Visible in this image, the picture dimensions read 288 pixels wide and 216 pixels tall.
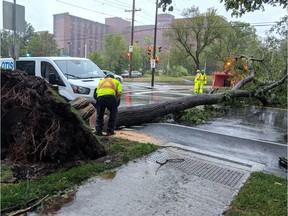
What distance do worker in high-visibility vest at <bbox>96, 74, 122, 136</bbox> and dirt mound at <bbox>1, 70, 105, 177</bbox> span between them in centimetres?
171

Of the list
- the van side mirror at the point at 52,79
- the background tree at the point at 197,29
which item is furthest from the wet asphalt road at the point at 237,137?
the background tree at the point at 197,29

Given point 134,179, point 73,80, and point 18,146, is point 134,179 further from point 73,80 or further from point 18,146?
point 73,80

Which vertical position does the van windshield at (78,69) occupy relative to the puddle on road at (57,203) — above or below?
above

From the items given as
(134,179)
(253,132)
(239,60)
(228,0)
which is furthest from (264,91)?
(134,179)

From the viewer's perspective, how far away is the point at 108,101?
6664 millimetres

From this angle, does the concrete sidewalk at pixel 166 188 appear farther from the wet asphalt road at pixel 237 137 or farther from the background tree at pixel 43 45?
the background tree at pixel 43 45

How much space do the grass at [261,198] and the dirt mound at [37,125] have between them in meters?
2.44

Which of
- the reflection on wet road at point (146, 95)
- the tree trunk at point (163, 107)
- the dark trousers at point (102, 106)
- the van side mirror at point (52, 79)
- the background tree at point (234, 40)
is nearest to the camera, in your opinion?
the dark trousers at point (102, 106)

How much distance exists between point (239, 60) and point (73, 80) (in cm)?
975

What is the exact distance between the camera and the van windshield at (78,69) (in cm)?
963

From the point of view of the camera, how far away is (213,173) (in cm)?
490

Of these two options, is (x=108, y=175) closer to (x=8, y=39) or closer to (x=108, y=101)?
(x=108, y=101)

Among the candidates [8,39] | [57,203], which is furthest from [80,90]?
[8,39]

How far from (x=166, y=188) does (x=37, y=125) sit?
6.90ft
